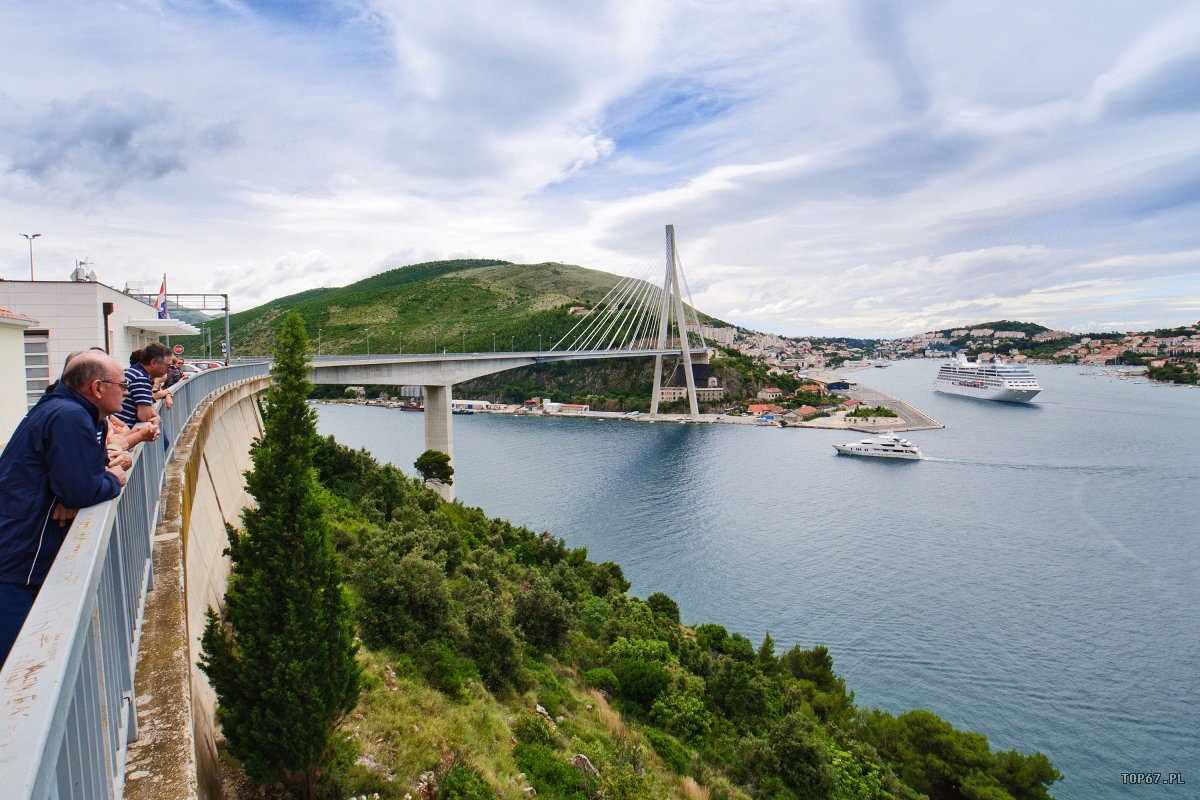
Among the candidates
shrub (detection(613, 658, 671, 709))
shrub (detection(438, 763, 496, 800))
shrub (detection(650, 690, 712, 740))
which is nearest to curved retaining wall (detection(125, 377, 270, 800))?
shrub (detection(438, 763, 496, 800))

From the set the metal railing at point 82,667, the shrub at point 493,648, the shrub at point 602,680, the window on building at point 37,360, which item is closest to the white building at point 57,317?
the window on building at point 37,360

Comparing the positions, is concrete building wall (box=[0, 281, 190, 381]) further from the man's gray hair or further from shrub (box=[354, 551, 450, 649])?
the man's gray hair

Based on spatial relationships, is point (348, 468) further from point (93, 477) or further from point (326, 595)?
point (93, 477)

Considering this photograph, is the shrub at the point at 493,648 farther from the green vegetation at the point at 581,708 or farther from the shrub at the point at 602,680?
the shrub at the point at 602,680

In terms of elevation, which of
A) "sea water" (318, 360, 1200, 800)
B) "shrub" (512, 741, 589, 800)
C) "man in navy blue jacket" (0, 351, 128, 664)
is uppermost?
"man in navy blue jacket" (0, 351, 128, 664)

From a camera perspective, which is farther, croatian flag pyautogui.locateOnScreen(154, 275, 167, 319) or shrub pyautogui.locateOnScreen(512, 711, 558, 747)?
croatian flag pyautogui.locateOnScreen(154, 275, 167, 319)

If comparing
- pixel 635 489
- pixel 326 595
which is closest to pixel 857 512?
pixel 635 489

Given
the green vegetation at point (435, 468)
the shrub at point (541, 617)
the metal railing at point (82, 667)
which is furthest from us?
the green vegetation at point (435, 468)
